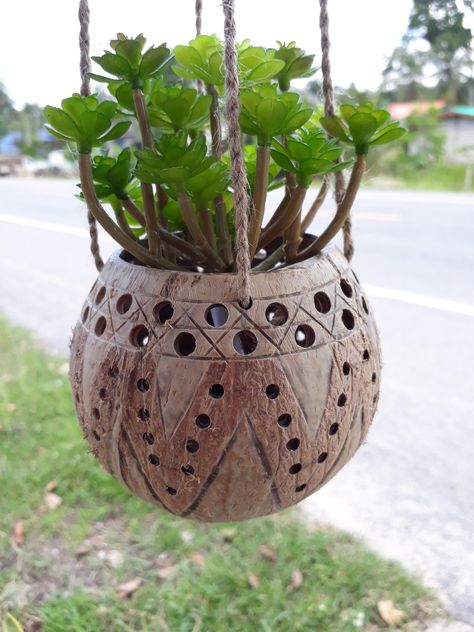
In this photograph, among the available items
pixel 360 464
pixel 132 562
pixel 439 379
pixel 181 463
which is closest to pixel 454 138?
pixel 439 379

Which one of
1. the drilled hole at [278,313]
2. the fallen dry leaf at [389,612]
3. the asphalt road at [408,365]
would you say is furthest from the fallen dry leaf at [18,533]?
the drilled hole at [278,313]

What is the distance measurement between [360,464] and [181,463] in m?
1.49

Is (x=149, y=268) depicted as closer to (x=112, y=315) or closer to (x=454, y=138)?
(x=112, y=315)

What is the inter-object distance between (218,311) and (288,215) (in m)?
0.13

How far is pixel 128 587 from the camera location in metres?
1.51

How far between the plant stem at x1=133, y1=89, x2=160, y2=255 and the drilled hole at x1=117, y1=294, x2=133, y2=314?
0.20ft

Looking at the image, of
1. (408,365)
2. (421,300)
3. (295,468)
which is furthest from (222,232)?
(421,300)

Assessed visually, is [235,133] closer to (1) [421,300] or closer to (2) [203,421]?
(2) [203,421]

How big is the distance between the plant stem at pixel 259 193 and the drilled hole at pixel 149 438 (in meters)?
0.22

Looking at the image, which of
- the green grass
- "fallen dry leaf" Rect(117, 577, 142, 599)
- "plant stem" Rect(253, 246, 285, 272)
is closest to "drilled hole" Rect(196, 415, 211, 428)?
"plant stem" Rect(253, 246, 285, 272)

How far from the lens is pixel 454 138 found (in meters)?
9.93

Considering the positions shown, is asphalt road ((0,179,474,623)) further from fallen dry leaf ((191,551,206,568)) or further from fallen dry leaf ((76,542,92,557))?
fallen dry leaf ((76,542,92,557))

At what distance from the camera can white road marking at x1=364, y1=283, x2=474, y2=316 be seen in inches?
121

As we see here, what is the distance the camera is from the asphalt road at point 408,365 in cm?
166
